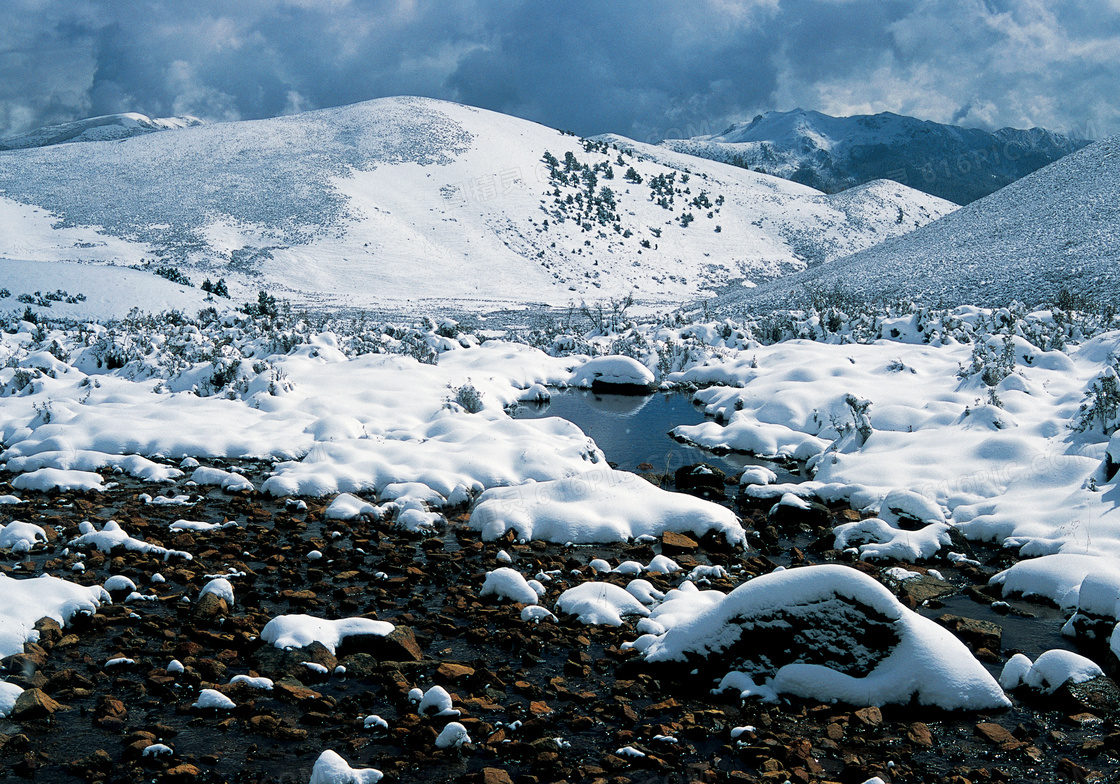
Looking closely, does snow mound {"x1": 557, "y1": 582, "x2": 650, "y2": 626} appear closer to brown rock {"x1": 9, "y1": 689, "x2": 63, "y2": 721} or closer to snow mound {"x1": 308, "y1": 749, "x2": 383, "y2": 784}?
snow mound {"x1": 308, "y1": 749, "x2": 383, "y2": 784}

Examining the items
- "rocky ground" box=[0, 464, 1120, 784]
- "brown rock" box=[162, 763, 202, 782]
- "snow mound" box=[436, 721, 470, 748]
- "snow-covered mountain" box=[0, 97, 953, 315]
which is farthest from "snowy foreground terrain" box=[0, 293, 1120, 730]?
"snow-covered mountain" box=[0, 97, 953, 315]

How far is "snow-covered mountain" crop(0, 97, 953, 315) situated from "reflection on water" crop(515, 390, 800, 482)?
27.9m

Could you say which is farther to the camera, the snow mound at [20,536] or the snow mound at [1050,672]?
the snow mound at [20,536]

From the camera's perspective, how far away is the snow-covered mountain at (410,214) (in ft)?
172

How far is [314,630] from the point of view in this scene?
20.2 ft

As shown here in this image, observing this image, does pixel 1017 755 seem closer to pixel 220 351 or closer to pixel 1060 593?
pixel 1060 593

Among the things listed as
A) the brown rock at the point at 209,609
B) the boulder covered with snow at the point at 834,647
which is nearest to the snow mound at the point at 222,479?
the brown rock at the point at 209,609

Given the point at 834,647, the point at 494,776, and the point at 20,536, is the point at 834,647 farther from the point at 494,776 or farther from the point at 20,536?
the point at 20,536

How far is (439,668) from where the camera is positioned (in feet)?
19.2

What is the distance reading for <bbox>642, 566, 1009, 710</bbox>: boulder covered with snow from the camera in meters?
5.46

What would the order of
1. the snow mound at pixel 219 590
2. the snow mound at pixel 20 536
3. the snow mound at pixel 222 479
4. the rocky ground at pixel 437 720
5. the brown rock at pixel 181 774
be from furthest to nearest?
the snow mound at pixel 222 479, the snow mound at pixel 20 536, the snow mound at pixel 219 590, the rocky ground at pixel 437 720, the brown rock at pixel 181 774

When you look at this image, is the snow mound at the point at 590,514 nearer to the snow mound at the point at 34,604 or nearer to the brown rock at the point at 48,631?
the snow mound at the point at 34,604

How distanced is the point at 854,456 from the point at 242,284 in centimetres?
4353

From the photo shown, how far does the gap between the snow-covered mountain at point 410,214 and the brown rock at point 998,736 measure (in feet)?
137
